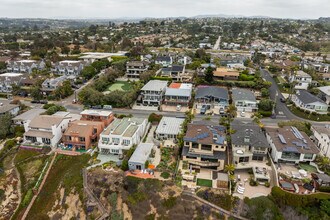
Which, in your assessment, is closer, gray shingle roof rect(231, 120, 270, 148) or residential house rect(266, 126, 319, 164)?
residential house rect(266, 126, 319, 164)

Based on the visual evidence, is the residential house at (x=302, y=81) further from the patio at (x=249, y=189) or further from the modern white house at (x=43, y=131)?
the modern white house at (x=43, y=131)

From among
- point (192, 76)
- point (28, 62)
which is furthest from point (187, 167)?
A: point (28, 62)

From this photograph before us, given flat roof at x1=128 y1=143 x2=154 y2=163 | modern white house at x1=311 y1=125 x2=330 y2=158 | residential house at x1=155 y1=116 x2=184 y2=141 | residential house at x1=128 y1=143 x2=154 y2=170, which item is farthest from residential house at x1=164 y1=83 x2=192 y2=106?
modern white house at x1=311 y1=125 x2=330 y2=158

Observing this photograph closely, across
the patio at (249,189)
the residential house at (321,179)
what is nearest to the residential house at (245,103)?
the patio at (249,189)

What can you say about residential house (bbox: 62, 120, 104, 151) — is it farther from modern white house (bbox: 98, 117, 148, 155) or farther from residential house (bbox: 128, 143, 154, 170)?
residential house (bbox: 128, 143, 154, 170)

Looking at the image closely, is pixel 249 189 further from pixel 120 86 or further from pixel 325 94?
pixel 120 86

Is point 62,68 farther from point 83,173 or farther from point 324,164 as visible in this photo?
point 324,164
